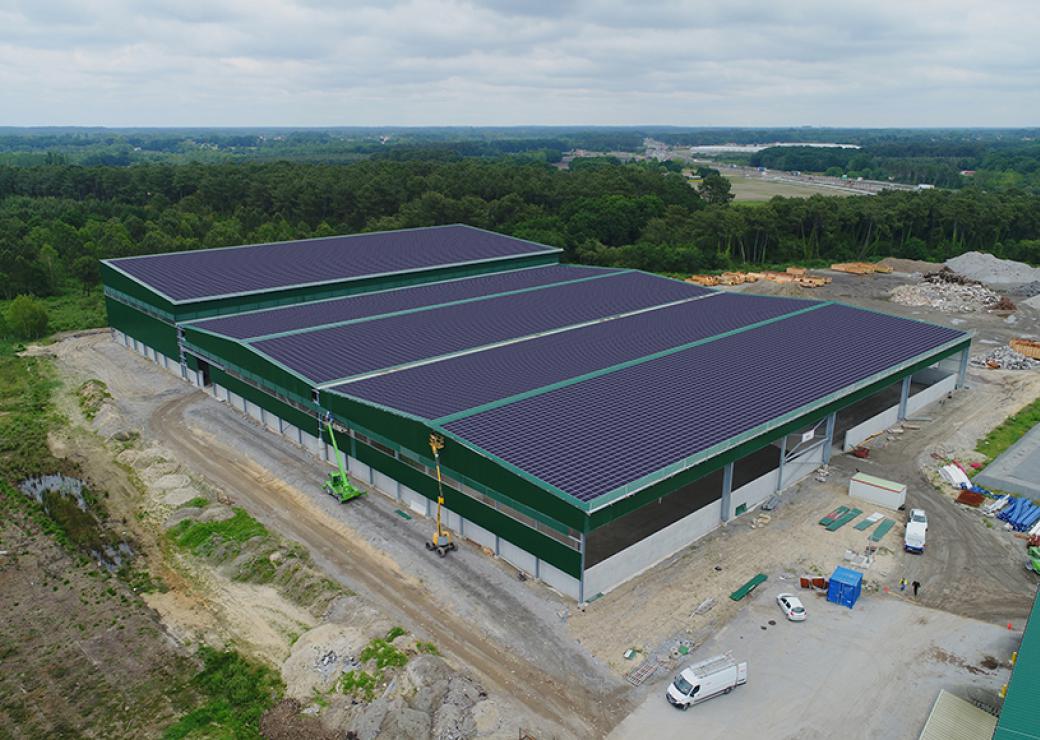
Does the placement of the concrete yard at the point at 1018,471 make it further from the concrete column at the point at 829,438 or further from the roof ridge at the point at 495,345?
the roof ridge at the point at 495,345

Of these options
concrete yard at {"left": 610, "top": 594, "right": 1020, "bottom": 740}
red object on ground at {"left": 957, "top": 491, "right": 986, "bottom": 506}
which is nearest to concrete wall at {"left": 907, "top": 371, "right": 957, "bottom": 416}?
red object on ground at {"left": 957, "top": 491, "right": 986, "bottom": 506}

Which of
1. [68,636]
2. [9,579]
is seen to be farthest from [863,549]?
[9,579]

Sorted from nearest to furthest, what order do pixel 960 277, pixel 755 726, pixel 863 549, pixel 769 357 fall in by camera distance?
pixel 755 726, pixel 863 549, pixel 769 357, pixel 960 277

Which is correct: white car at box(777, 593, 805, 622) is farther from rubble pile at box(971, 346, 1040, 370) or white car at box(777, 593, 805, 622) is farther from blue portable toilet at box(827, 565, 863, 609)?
rubble pile at box(971, 346, 1040, 370)

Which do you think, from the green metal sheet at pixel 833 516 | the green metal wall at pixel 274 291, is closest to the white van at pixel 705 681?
the green metal sheet at pixel 833 516

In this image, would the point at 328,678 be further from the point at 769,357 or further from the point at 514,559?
the point at 769,357
